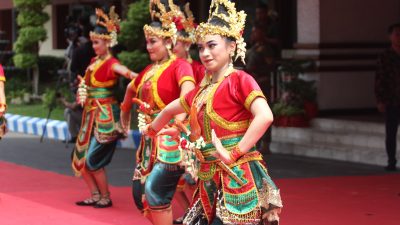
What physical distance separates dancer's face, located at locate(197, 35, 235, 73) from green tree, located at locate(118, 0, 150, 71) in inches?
370

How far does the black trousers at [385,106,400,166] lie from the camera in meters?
12.4

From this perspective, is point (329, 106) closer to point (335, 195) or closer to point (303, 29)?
→ point (303, 29)

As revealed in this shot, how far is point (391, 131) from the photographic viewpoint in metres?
12.4

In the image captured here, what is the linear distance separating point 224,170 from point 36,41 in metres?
16.8

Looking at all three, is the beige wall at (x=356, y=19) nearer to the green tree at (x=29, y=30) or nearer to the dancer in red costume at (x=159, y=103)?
the dancer in red costume at (x=159, y=103)

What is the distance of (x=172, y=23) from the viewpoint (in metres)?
8.43

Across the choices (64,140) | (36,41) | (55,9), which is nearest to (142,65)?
(64,140)

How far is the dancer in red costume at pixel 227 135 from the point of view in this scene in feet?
19.2

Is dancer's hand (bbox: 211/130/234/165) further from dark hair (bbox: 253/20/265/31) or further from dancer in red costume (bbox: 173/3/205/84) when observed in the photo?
dark hair (bbox: 253/20/265/31)

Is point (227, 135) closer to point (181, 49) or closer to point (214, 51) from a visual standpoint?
point (214, 51)

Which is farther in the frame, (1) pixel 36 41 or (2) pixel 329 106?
(1) pixel 36 41

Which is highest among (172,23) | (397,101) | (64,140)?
(172,23)

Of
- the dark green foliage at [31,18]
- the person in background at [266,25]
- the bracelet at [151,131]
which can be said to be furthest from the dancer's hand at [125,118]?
the dark green foliage at [31,18]

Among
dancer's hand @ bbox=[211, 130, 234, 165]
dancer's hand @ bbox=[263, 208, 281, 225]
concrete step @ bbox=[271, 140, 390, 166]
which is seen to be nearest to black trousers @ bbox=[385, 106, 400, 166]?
concrete step @ bbox=[271, 140, 390, 166]
